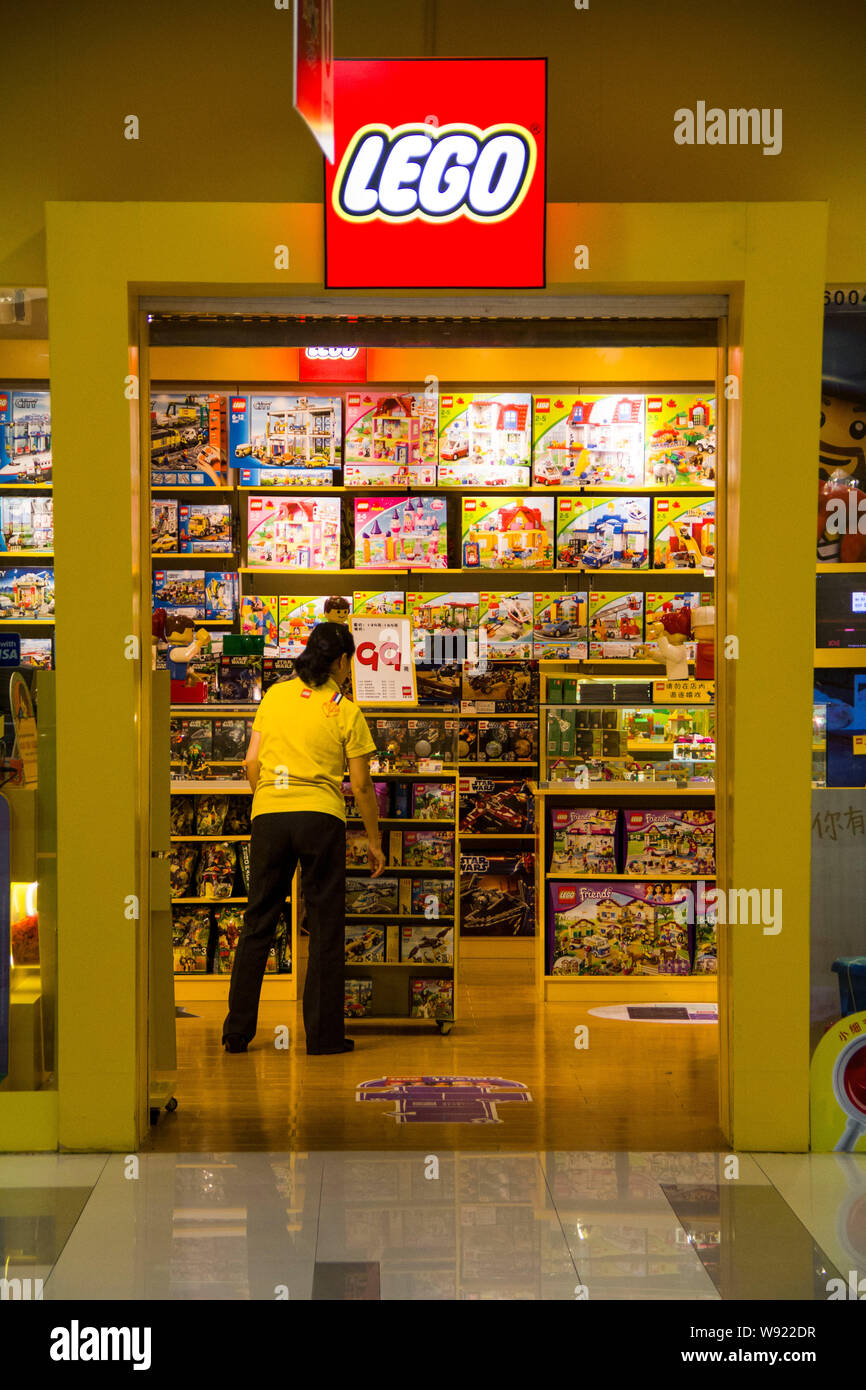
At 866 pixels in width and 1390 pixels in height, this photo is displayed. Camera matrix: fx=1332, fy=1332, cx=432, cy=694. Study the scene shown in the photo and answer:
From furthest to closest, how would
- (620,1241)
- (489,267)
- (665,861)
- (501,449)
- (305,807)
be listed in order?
(501,449)
(665,861)
(305,807)
(489,267)
(620,1241)

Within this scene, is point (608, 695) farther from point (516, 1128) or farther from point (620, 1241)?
point (620, 1241)

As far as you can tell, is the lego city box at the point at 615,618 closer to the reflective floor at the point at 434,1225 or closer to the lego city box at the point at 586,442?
the lego city box at the point at 586,442

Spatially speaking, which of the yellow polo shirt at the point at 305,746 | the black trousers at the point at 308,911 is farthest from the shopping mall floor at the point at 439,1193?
the yellow polo shirt at the point at 305,746

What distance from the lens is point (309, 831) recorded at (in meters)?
5.50

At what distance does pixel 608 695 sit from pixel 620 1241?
3439 mm

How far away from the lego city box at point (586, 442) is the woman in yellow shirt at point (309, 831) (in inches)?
110

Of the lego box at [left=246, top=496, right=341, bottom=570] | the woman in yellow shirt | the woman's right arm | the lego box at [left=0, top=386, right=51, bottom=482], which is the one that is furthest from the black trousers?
the lego box at [left=246, top=496, right=341, bottom=570]

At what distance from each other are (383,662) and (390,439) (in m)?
2.15

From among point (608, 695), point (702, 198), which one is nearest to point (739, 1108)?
point (608, 695)

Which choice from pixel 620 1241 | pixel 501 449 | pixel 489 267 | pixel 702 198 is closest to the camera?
pixel 620 1241

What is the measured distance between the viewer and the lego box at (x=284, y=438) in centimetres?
777

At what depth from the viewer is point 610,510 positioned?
800cm

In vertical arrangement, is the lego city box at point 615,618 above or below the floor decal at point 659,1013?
above

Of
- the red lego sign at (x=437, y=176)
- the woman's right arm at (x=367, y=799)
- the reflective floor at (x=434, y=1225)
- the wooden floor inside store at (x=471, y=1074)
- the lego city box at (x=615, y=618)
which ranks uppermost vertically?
the red lego sign at (x=437, y=176)
